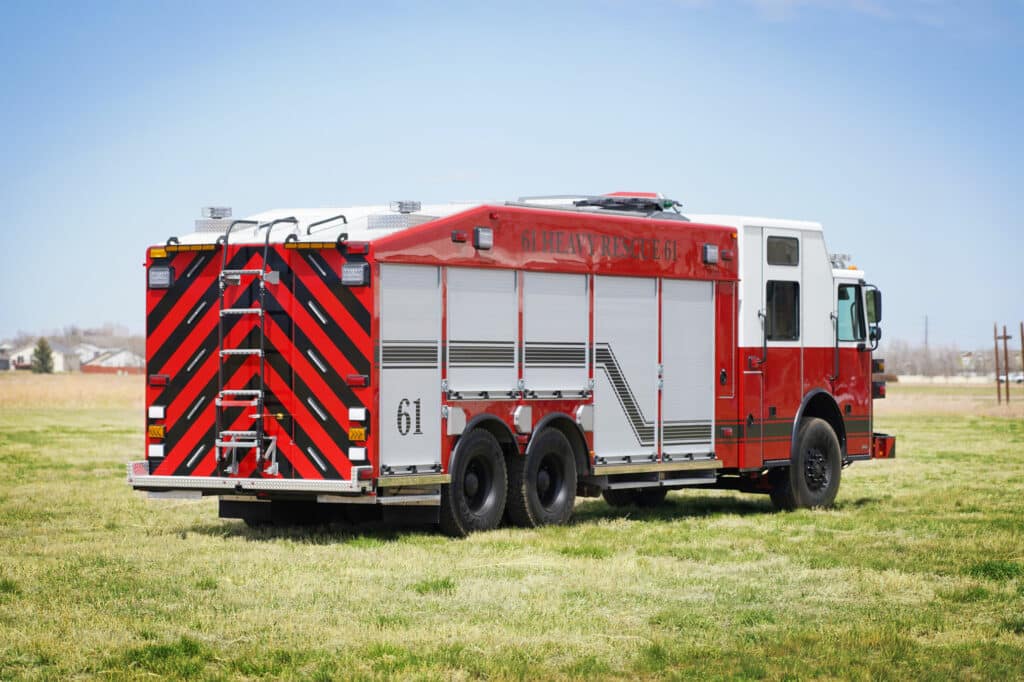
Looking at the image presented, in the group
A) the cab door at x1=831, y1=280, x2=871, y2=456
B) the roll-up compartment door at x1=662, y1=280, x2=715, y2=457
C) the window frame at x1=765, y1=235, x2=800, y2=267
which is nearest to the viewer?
the roll-up compartment door at x1=662, y1=280, x2=715, y2=457

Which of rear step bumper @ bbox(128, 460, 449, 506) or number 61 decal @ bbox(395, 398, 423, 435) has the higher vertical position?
number 61 decal @ bbox(395, 398, 423, 435)

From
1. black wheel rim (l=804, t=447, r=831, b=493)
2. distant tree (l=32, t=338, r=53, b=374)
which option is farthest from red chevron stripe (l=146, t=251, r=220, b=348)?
distant tree (l=32, t=338, r=53, b=374)

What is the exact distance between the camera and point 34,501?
18.5 metres

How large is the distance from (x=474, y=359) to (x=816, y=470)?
569 cm

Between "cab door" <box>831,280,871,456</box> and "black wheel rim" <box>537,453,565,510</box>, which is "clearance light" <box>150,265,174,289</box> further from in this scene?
"cab door" <box>831,280,871,456</box>

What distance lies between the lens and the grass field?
28.4 ft

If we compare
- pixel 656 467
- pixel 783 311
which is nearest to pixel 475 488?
pixel 656 467

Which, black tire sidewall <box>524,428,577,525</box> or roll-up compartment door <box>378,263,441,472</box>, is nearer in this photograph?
roll-up compartment door <box>378,263,441,472</box>

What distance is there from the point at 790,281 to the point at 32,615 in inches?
425

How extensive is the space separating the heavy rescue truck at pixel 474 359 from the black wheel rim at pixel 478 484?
25 millimetres

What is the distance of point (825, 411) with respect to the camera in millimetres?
19000

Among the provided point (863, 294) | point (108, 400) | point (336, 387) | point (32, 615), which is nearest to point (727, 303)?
point (863, 294)

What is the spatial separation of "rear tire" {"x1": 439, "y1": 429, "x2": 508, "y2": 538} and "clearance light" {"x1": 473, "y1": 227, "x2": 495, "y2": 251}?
175 cm

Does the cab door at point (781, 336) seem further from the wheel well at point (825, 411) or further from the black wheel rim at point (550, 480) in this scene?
the black wheel rim at point (550, 480)
